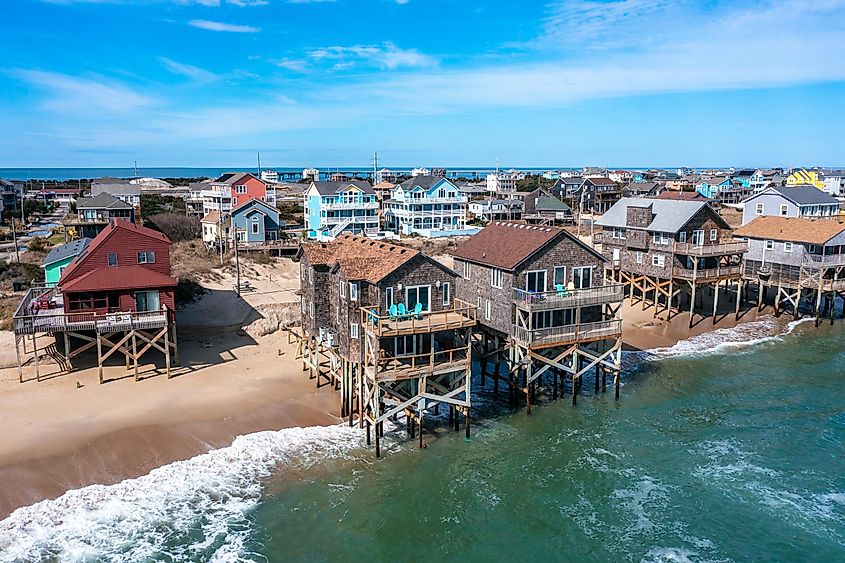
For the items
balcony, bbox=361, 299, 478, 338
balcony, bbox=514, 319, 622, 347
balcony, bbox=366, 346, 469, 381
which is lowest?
balcony, bbox=366, 346, 469, 381

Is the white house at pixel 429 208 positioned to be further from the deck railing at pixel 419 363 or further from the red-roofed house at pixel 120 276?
the deck railing at pixel 419 363

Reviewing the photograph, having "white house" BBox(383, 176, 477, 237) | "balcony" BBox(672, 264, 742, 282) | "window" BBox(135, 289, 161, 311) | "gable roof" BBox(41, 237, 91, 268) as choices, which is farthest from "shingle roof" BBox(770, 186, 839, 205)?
"gable roof" BBox(41, 237, 91, 268)

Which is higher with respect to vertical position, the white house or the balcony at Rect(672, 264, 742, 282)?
the white house

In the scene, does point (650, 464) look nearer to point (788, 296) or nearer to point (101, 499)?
point (101, 499)

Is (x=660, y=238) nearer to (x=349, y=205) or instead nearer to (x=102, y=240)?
(x=102, y=240)

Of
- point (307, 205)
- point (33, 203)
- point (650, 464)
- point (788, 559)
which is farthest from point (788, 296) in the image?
point (33, 203)

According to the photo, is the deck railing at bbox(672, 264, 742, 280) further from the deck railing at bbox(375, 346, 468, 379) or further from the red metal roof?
the red metal roof
